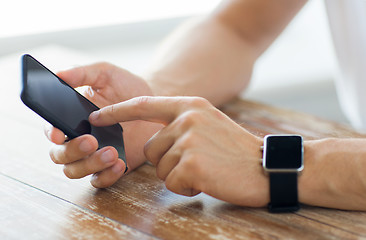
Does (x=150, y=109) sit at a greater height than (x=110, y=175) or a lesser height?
greater

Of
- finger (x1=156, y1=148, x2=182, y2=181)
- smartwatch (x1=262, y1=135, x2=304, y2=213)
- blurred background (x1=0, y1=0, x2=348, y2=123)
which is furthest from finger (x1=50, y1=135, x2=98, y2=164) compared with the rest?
blurred background (x1=0, y1=0, x2=348, y2=123)

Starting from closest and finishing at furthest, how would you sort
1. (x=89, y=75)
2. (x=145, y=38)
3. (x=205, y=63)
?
(x=89, y=75), (x=205, y=63), (x=145, y=38)

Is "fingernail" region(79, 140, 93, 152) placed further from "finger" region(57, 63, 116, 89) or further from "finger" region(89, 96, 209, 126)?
"finger" region(57, 63, 116, 89)

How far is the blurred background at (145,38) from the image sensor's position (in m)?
2.05

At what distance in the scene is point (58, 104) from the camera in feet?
2.52

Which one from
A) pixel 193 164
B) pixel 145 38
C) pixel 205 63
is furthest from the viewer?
pixel 145 38

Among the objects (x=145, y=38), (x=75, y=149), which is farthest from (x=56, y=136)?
(x=145, y=38)

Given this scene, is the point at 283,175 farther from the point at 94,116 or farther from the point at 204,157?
the point at 94,116

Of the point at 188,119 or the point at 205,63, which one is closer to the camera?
the point at 188,119

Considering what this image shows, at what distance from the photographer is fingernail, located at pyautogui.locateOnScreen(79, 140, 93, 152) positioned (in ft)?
2.60

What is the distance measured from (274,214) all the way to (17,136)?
0.59m

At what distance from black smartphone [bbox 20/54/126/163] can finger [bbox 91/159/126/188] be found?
0.10ft

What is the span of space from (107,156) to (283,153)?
0.28m

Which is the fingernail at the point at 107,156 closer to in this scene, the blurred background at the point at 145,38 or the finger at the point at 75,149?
the finger at the point at 75,149
